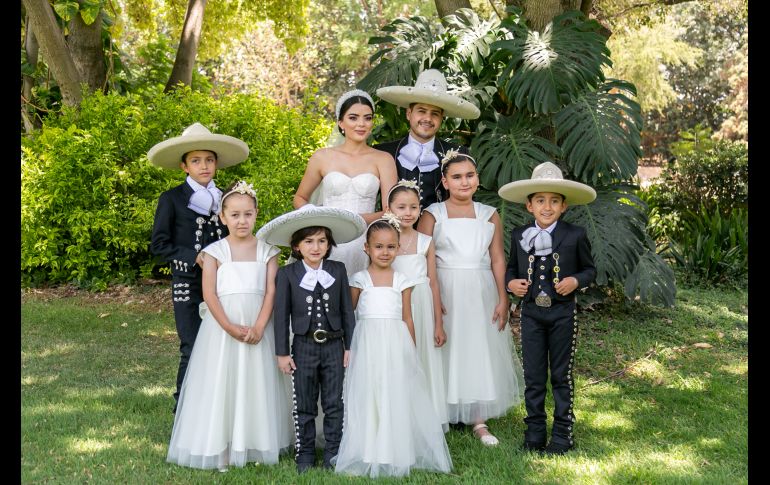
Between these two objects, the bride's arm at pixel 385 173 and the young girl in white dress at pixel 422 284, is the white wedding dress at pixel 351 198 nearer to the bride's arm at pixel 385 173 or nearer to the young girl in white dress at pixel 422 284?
the bride's arm at pixel 385 173

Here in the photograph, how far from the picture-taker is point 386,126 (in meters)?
6.85

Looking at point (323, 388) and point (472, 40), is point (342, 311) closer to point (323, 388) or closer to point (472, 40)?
point (323, 388)

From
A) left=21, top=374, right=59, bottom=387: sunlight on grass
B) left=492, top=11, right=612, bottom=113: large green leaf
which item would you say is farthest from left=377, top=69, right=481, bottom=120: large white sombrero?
left=21, top=374, right=59, bottom=387: sunlight on grass

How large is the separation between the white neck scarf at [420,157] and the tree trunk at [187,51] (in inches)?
261

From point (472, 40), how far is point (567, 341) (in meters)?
3.10

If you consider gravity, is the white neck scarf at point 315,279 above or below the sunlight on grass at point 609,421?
above

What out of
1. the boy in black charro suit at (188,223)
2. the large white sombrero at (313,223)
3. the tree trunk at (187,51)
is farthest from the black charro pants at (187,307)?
the tree trunk at (187,51)

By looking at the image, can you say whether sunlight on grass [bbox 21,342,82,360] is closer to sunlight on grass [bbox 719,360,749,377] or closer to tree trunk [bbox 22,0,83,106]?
tree trunk [bbox 22,0,83,106]

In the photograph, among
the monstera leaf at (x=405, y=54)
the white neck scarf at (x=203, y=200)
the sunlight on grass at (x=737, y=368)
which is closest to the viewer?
the white neck scarf at (x=203, y=200)

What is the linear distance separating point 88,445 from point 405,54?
383 cm

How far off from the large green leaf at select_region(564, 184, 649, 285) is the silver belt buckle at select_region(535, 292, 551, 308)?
170cm

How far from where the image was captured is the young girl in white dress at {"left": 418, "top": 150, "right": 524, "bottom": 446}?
464cm

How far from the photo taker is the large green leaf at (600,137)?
5.74 meters

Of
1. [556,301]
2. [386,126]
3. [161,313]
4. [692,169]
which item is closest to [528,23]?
[386,126]
